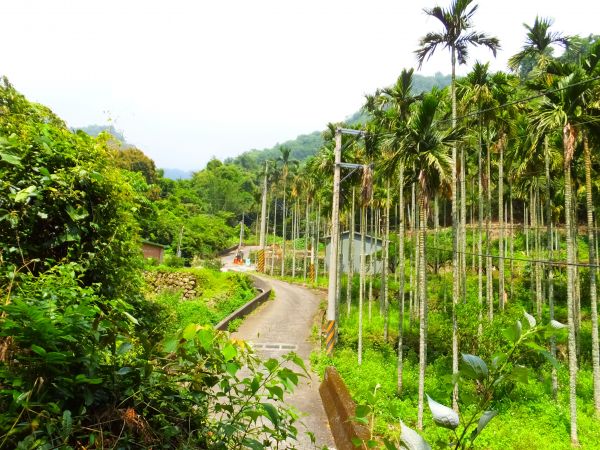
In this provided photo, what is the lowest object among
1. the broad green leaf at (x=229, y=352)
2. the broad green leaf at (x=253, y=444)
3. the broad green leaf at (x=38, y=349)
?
the broad green leaf at (x=253, y=444)

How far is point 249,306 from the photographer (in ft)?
69.2

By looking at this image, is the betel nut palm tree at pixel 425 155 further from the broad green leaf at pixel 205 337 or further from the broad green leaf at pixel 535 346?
the broad green leaf at pixel 535 346

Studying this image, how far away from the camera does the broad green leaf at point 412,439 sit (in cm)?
91

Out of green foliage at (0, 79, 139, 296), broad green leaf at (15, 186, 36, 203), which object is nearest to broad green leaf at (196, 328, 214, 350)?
green foliage at (0, 79, 139, 296)

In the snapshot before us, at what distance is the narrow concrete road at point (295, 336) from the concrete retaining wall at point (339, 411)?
0.21 meters

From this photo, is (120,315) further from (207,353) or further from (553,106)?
(553,106)

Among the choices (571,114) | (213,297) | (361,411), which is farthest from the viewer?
(213,297)

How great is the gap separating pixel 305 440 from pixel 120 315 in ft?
20.9

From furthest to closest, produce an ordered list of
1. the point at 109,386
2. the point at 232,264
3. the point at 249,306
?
the point at 232,264
the point at 249,306
the point at 109,386

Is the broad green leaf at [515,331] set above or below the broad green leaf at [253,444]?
above

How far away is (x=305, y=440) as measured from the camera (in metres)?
7.10

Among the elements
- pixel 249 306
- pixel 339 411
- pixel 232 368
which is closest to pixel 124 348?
pixel 232 368

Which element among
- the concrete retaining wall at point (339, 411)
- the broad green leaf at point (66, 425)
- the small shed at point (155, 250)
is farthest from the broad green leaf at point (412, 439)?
the small shed at point (155, 250)

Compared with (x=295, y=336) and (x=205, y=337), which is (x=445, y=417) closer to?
(x=205, y=337)
